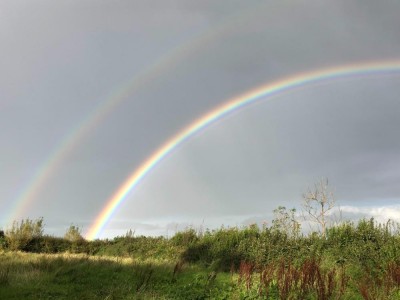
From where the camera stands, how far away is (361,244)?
1655 centimetres

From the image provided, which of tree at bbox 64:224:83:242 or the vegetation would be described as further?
tree at bbox 64:224:83:242

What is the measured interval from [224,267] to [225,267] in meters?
0.14

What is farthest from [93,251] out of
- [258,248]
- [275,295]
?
[275,295]

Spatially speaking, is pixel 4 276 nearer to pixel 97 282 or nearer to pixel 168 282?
pixel 97 282

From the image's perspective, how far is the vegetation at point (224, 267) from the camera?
25.9ft

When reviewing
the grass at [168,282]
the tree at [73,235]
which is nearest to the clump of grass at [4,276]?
the grass at [168,282]

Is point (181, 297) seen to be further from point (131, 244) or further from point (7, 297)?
point (131, 244)

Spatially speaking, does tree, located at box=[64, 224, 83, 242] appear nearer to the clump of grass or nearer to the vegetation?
the vegetation

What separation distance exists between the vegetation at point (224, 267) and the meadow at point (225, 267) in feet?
0.09

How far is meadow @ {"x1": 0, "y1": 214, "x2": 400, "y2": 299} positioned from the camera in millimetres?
7852

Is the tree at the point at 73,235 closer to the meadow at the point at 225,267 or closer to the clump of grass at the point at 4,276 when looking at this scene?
the meadow at the point at 225,267

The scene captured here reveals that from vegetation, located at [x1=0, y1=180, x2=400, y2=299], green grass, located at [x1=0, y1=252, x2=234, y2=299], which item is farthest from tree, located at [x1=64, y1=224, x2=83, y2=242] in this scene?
green grass, located at [x1=0, y1=252, x2=234, y2=299]

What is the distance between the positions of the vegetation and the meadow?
0.03 meters

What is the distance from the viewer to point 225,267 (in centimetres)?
1888
